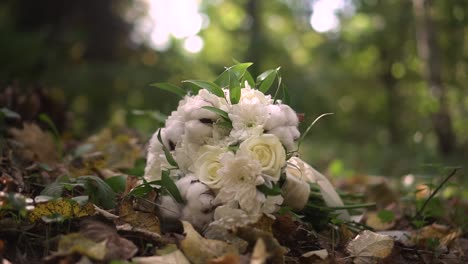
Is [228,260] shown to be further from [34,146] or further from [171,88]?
[34,146]

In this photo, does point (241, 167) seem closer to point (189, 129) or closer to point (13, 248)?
point (189, 129)

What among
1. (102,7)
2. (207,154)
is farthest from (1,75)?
(207,154)

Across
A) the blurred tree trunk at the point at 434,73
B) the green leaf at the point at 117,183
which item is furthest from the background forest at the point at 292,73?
the green leaf at the point at 117,183

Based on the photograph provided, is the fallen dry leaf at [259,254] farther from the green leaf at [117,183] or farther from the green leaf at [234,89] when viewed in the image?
the green leaf at [117,183]

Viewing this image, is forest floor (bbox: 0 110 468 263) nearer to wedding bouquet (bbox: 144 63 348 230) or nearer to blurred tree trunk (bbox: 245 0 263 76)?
wedding bouquet (bbox: 144 63 348 230)

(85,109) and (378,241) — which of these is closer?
(378,241)

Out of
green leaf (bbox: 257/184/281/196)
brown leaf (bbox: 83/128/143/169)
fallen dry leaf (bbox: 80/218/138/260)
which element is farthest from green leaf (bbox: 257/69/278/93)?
brown leaf (bbox: 83/128/143/169)

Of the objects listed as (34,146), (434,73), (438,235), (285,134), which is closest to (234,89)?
(285,134)
